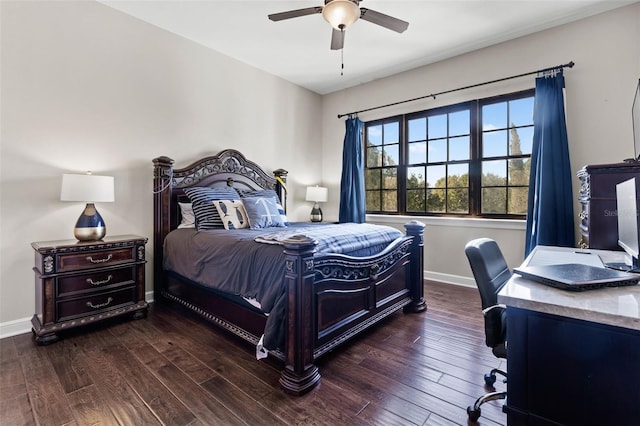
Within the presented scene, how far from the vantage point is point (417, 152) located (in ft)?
14.4

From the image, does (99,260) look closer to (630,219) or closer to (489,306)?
(489,306)

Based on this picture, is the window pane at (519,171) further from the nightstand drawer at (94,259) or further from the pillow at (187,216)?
the nightstand drawer at (94,259)

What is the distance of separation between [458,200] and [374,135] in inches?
66.2

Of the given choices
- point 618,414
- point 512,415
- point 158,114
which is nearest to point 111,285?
point 158,114

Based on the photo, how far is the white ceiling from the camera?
9.54 feet

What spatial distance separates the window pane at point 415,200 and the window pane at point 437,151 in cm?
47

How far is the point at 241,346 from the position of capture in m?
2.28

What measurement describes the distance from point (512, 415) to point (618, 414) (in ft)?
0.89

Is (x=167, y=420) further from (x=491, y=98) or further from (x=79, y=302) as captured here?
(x=491, y=98)

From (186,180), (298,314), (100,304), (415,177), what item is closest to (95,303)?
(100,304)

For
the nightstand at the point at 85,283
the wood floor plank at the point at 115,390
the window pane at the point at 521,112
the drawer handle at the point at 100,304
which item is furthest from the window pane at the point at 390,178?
the wood floor plank at the point at 115,390

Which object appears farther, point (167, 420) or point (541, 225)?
point (541, 225)

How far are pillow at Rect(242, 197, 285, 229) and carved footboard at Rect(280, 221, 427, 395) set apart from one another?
1336 millimetres

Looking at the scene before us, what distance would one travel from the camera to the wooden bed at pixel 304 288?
1.78 m
